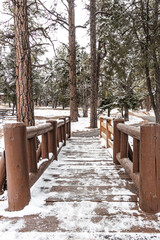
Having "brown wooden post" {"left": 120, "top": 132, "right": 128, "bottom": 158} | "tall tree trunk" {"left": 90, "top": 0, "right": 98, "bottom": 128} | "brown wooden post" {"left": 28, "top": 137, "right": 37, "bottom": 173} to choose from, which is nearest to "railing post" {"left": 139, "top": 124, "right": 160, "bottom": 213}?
"brown wooden post" {"left": 120, "top": 132, "right": 128, "bottom": 158}

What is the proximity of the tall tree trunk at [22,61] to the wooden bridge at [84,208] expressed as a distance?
2.08m

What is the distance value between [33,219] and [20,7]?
16.0 feet

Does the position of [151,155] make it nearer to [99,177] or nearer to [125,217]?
[125,217]

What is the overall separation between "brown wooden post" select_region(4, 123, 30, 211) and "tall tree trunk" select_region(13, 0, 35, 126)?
2640 mm

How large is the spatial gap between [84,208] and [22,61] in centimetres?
388

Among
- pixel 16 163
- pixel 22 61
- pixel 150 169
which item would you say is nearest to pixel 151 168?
pixel 150 169

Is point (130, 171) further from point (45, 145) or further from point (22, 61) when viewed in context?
point (22, 61)

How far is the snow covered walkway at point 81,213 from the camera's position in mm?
1723

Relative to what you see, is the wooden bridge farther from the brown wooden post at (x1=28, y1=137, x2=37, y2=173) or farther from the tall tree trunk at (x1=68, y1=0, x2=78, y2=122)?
the tall tree trunk at (x1=68, y1=0, x2=78, y2=122)

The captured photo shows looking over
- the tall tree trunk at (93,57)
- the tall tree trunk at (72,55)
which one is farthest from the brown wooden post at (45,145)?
the tall tree trunk at (72,55)

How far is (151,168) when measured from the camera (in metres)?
2.05

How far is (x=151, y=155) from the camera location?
6.71ft

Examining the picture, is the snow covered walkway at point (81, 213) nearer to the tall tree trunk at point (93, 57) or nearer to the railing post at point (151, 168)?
the railing post at point (151, 168)

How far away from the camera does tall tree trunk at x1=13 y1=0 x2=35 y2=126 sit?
14.6 feet
